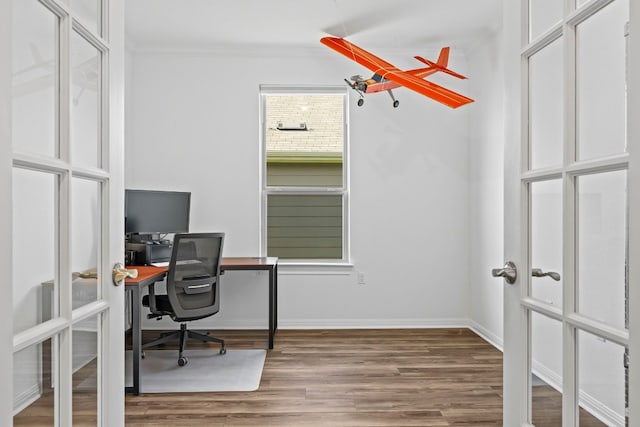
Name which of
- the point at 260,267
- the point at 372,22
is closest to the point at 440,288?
the point at 260,267

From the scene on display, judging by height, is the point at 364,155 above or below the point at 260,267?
above

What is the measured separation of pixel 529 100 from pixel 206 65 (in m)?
3.96

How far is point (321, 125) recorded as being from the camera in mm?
4895

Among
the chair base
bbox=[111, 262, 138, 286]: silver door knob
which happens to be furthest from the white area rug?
bbox=[111, 262, 138, 286]: silver door knob

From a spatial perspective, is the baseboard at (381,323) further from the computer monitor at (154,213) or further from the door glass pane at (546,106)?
the door glass pane at (546,106)

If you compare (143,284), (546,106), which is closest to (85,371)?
(546,106)

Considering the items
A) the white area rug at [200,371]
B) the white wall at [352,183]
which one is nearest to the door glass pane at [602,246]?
the white area rug at [200,371]

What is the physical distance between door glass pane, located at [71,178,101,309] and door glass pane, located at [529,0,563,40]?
1.23 meters

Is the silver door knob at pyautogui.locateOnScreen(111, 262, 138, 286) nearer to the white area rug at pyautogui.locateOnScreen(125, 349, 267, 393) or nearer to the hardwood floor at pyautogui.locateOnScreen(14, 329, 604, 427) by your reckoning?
the hardwood floor at pyautogui.locateOnScreen(14, 329, 604, 427)

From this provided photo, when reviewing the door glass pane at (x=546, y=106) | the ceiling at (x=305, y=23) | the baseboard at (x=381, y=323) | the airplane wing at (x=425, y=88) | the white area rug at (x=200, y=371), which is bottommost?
the white area rug at (x=200, y=371)

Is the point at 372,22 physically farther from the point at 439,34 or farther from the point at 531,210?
the point at 531,210

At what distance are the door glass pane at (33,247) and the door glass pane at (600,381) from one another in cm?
117

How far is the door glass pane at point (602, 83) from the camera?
0.96 meters

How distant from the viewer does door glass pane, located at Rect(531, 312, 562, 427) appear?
3.86 feet
